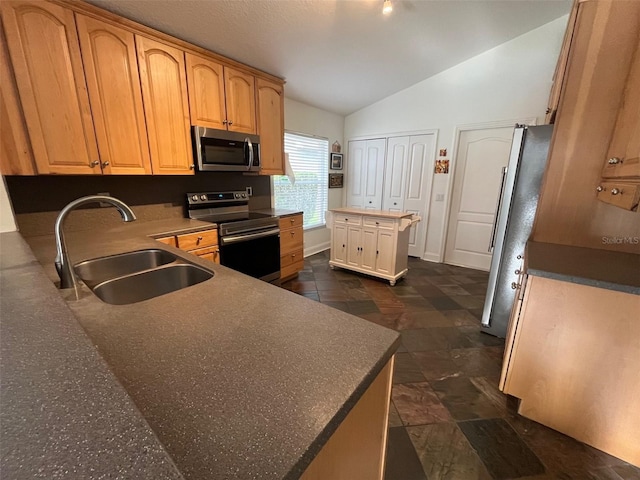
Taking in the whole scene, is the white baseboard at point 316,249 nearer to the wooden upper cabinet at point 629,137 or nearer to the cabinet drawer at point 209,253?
the cabinet drawer at point 209,253

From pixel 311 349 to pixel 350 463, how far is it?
0.96ft

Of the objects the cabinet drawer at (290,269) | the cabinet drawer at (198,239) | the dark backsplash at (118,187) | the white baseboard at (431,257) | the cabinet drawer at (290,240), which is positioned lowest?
the white baseboard at (431,257)

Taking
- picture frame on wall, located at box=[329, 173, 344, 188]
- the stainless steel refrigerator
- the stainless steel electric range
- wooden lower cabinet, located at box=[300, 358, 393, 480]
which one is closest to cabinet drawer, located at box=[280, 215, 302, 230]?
the stainless steel electric range

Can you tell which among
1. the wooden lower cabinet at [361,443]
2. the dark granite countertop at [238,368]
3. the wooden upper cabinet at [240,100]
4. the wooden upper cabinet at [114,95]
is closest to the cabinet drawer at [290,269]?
the wooden upper cabinet at [240,100]

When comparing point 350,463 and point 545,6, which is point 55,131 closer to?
point 350,463

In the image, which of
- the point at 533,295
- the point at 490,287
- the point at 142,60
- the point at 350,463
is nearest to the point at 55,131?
the point at 142,60

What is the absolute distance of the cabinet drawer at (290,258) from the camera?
3222 mm

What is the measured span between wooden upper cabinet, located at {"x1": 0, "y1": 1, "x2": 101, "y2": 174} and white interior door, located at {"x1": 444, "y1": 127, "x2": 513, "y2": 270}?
13.6 ft

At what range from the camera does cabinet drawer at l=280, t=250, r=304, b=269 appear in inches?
127

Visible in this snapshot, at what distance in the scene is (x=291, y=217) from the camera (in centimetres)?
324

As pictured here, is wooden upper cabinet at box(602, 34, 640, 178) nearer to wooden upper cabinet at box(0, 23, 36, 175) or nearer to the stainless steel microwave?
the stainless steel microwave

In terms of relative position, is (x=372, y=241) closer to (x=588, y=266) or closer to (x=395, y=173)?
(x=395, y=173)

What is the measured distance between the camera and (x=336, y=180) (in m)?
4.85

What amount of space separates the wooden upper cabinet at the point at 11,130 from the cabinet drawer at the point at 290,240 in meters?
2.06
